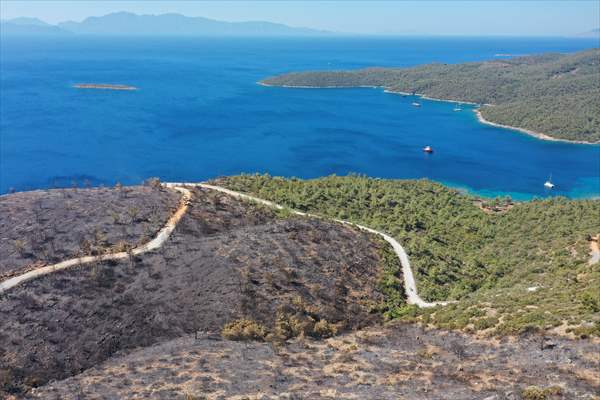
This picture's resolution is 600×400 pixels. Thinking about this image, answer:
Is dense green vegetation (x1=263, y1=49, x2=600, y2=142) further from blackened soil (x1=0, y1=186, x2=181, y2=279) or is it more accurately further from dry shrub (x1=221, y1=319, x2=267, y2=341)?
dry shrub (x1=221, y1=319, x2=267, y2=341)

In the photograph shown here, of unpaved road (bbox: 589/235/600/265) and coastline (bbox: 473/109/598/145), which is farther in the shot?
coastline (bbox: 473/109/598/145)

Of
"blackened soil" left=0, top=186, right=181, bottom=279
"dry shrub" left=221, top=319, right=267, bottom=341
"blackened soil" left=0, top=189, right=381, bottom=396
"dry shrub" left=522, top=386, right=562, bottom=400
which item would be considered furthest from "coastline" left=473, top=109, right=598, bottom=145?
"dry shrub" left=221, top=319, right=267, bottom=341

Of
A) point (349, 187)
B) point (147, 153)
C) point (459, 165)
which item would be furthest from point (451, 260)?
point (147, 153)

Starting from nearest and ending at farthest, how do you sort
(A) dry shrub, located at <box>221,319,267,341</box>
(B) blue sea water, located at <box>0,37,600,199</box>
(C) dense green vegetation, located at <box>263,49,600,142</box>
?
(A) dry shrub, located at <box>221,319,267,341</box>
(B) blue sea water, located at <box>0,37,600,199</box>
(C) dense green vegetation, located at <box>263,49,600,142</box>

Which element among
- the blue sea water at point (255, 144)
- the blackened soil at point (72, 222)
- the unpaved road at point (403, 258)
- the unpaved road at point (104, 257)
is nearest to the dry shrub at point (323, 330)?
the unpaved road at point (403, 258)

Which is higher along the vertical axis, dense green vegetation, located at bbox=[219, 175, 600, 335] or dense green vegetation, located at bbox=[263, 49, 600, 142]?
Result: dense green vegetation, located at bbox=[263, 49, 600, 142]

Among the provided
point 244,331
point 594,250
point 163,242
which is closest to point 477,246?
point 594,250

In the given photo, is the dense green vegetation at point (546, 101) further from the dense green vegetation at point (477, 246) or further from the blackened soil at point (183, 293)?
the blackened soil at point (183, 293)

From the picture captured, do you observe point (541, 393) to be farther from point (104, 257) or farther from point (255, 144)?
point (255, 144)

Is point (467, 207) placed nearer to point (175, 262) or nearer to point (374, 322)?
point (374, 322)
